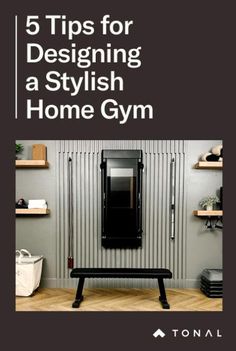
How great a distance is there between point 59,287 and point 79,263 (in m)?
0.36

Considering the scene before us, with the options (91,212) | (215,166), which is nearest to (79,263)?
(91,212)

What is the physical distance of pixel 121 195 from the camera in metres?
3.78

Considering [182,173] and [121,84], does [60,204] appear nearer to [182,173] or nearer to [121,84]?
[182,173]

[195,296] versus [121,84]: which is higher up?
[121,84]

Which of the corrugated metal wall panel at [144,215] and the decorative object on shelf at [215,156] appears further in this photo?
the corrugated metal wall panel at [144,215]

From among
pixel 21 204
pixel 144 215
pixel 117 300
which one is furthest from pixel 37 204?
pixel 117 300

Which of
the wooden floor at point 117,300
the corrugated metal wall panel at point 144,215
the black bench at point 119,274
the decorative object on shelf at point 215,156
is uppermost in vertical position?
the decorative object on shelf at point 215,156

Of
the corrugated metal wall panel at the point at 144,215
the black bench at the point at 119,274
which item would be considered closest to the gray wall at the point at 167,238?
the corrugated metal wall panel at the point at 144,215

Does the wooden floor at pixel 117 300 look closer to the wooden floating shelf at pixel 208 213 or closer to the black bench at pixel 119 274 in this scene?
the black bench at pixel 119 274

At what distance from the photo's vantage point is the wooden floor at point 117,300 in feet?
10.4

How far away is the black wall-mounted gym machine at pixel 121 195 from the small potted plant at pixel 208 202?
2.35 ft

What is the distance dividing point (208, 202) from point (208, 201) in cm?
1

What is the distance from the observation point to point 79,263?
3.86m

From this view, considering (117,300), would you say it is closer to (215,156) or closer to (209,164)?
(209,164)
